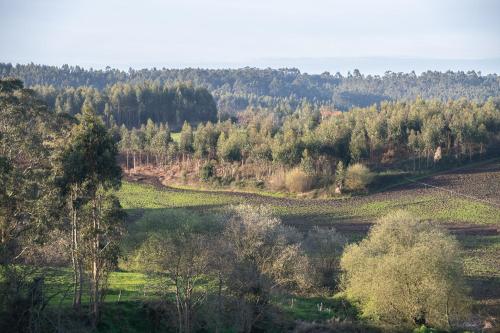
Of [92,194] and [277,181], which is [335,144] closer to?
[277,181]

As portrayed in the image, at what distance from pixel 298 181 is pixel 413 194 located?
17040 mm

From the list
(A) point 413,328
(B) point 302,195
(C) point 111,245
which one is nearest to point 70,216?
(C) point 111,245

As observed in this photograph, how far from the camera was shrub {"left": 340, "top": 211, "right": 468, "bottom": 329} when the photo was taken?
31.4 metres

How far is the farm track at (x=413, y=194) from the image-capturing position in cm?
6369

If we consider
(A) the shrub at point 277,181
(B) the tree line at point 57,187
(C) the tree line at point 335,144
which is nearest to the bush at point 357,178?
(C) the tree line at point 335,144

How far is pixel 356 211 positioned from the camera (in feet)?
230

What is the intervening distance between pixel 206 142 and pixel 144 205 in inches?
1027

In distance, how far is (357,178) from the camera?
3152 inches

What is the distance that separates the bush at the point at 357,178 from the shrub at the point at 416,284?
150 feet

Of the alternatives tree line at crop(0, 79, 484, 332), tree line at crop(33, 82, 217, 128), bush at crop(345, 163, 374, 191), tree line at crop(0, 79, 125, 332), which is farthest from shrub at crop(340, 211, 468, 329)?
tree line at crop(33, 82, 217, 128)

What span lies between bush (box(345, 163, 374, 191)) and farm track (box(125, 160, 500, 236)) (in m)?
2.63

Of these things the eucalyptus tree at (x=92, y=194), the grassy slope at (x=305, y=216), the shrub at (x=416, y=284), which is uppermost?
the eucalyptus tree at (x=92, y=194)

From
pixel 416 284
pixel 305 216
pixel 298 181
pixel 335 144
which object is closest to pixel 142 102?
pixel 335 144

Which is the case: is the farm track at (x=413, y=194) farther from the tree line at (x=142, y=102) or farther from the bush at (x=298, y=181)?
the tree line at (x=142, y=102)
